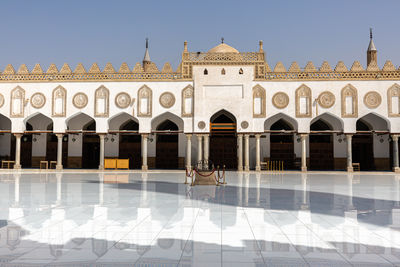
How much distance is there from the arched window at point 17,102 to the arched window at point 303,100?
688 inches

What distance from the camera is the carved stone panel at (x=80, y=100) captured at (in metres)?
21.5

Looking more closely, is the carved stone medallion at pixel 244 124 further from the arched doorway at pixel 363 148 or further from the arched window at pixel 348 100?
the arched doorway at pixel 363 148

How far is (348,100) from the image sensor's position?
20547 mm

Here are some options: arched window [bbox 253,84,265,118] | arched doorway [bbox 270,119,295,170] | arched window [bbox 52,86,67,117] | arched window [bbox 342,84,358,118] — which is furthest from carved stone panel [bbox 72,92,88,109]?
arched window [bbox 342,84,358,118]

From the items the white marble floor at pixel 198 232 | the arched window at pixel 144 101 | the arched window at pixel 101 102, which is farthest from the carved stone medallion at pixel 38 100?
the white marble floor at pixel 198 232

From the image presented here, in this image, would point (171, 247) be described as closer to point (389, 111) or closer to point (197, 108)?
point (197, 108)

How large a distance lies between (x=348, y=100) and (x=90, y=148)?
1791cm

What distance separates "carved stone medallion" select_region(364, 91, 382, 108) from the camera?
20.4 m

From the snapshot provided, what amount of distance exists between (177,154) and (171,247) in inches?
784

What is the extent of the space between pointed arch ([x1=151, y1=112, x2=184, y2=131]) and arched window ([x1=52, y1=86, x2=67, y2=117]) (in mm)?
5812

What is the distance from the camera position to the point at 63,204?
22.3ft

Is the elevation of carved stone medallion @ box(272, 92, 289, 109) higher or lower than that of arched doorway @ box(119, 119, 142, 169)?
higher

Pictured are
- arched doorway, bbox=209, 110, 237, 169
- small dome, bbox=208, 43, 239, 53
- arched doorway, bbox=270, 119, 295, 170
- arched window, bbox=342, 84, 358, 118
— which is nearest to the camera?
arched window, bbox=342, 84, 358, 118

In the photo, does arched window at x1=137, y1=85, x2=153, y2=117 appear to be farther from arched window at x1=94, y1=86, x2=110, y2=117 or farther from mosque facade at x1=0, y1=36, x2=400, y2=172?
arched window at x1=94, y1=86, x2=110, y2=117
